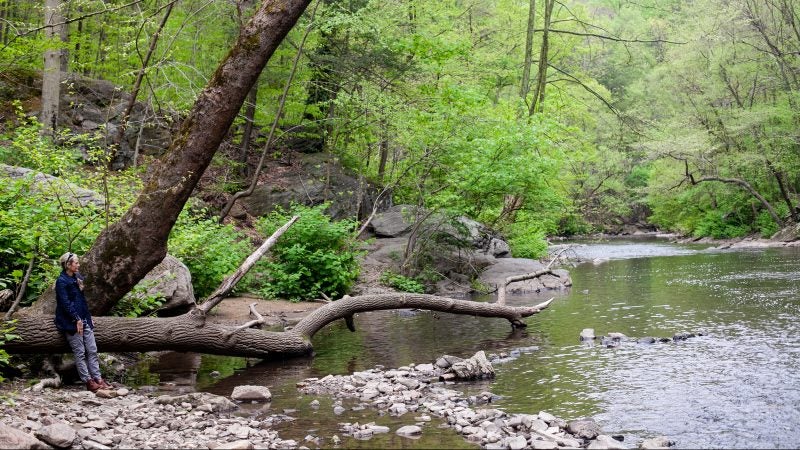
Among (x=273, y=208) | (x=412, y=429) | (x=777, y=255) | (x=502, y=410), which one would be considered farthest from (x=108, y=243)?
(x=777, y=255)

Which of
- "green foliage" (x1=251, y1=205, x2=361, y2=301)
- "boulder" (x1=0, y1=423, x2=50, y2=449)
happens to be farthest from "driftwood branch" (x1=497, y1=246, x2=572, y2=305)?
"boulder" (x1=0, y1=423, x2=50, y2=449)

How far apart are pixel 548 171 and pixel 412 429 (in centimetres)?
1907

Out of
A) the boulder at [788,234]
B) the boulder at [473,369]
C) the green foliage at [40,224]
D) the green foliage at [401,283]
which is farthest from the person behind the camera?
the boulder at [788,234]

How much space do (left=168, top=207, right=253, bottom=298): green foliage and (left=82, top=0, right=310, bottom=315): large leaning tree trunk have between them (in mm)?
4613

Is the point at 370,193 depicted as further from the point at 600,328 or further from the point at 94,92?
the point at 600,328

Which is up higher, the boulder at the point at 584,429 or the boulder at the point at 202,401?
the boulder at the point at 202,401

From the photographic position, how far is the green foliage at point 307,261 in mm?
18578

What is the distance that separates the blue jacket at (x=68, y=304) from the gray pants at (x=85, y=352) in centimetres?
16

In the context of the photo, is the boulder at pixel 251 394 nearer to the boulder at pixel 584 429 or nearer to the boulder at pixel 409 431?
the boulder at pixel 409 431

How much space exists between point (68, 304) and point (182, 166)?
232 centimetres

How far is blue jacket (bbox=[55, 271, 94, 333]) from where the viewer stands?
28.0ft

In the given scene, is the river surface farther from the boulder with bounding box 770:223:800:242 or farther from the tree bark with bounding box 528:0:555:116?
the boulder with bounding box 770:223:800:242

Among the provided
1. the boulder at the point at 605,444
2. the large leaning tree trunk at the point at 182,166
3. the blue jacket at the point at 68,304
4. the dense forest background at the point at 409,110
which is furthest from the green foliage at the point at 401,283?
the boulder at the point at 605,444

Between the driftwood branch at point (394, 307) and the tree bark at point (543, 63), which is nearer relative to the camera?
the driftwood branch at point (394, 307)
